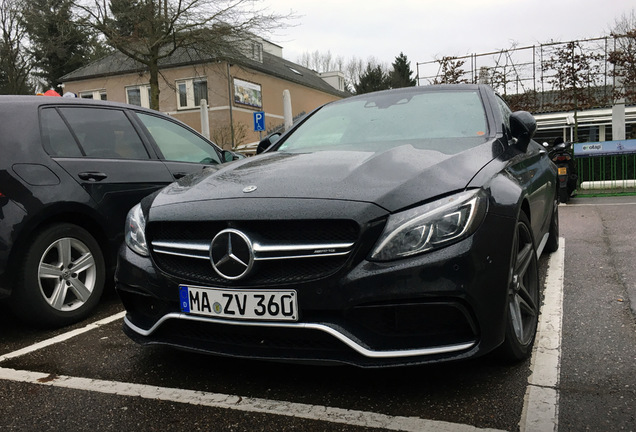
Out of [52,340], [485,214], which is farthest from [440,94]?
[52,340]

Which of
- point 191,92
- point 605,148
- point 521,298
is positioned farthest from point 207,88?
point 521,298

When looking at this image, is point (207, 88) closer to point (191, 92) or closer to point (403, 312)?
point (191, 92)

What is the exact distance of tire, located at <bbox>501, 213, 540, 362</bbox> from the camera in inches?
99.3

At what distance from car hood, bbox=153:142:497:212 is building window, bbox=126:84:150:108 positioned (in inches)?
1201

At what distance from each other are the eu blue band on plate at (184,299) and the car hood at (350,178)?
1.43ft

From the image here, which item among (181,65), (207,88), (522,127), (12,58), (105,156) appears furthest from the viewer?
(12,58)

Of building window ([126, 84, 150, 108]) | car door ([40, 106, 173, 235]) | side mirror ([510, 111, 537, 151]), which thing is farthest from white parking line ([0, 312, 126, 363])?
building window ([126, 84, 150, 108])

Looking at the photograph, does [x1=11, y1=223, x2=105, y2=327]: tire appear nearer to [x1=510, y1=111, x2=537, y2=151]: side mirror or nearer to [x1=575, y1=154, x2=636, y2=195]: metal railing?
[x1=510, y1=111, x2=537, y2=151]: side mirror

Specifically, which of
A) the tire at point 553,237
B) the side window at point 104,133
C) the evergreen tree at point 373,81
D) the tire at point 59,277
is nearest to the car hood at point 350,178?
the tire at point 59,277

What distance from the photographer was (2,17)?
33938 mm

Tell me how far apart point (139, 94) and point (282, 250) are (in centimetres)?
3224

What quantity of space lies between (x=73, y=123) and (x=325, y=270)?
2710 millimetres

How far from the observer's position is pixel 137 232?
9.34ft

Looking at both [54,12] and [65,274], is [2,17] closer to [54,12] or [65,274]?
[54,12]
